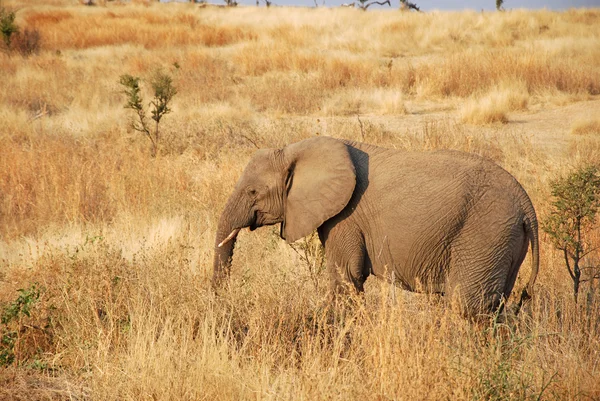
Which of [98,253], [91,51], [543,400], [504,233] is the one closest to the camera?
[543,400]

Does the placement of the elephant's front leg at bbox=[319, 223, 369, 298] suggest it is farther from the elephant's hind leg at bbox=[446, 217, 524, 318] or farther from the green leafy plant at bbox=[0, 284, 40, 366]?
the green leafy plant at bbox=[0, 284, 40, 366]

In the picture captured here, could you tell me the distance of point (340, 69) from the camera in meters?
17.6

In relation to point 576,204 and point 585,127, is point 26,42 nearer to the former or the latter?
point 585,127

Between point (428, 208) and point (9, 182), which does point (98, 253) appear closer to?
point (428, 208)

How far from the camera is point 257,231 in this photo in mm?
7641

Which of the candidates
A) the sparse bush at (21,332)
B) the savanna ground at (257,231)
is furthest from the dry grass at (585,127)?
the sparse bush at (21,332)

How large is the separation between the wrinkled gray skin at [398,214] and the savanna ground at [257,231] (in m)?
0.29

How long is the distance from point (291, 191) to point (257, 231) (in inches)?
97.1

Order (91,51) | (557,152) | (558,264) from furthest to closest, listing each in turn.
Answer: (91,51), (557,152), (558,264)

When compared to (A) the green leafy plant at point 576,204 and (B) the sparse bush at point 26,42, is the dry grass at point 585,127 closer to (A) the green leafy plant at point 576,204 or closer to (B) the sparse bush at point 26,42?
(A) the green leafy plant at point 576,204

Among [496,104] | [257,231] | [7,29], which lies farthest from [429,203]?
[7,29]

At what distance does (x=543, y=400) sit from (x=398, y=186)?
187 cm

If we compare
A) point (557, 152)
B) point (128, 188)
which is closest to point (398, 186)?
point (128, 188)

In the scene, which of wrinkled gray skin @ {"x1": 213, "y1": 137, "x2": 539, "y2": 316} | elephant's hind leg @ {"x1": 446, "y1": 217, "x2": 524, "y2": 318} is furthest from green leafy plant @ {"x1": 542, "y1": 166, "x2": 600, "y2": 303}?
elephant's hind leg @ {"x1": 446, "y1": 217, "x2": 524, "y2": 318}
